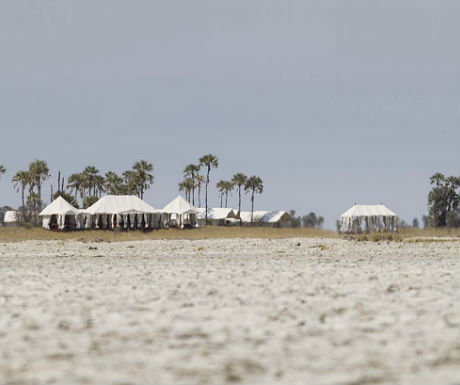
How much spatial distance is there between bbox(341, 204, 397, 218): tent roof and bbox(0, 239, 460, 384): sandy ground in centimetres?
6035

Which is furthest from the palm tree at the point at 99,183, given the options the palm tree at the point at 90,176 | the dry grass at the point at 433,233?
the dry grass at the point at 433,233

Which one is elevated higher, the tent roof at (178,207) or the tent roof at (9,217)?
the tent roof at (178,207)

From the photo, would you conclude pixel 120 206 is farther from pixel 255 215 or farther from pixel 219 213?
pixel 255 215

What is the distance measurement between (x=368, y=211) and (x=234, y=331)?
66691 millimetres

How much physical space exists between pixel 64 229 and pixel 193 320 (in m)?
54.6

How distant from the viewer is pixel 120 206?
6412 cm

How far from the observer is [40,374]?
5.48m

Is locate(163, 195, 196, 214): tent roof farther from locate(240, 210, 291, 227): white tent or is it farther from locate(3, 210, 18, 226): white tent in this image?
locate(3, 210, 18, 226): white tent

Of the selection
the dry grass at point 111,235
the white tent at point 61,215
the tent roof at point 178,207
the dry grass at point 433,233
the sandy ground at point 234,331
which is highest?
the tent roof at point 178,207

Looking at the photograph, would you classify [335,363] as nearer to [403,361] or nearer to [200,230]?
[403,361]

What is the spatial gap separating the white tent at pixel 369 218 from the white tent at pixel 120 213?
20.8m

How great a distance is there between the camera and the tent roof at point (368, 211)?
70.8 meters

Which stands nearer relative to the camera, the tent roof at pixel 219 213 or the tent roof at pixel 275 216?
the tent roof at pixel 219 213

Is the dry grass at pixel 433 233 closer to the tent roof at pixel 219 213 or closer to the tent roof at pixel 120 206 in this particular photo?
the tent roof at pixel 120 206
